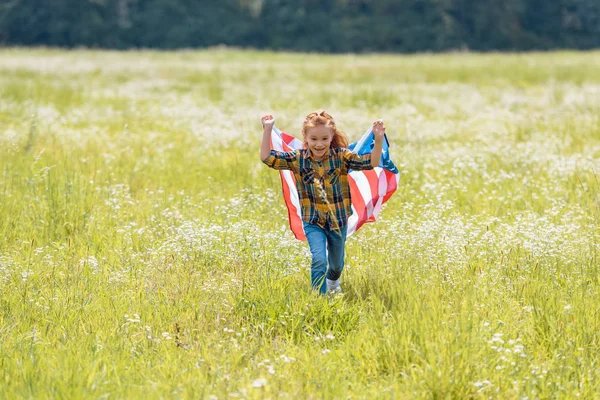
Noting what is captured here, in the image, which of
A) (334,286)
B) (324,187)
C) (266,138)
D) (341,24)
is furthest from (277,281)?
(341,24)

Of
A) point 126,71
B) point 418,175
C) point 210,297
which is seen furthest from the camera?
point 126,71

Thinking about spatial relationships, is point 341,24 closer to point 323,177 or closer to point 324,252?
point 323,177

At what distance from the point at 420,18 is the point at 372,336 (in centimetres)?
7464

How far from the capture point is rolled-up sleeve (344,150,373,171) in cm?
528

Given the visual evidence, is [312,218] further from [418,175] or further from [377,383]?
[418,175]

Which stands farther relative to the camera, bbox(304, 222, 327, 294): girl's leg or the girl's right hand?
the girl's right hand

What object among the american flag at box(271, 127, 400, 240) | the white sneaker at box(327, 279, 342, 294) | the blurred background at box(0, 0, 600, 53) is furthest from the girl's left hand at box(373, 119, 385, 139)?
A: the blurred background at box(0, 0, 600, 53)

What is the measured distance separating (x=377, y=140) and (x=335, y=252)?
0.85 m

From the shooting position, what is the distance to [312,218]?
5.36m

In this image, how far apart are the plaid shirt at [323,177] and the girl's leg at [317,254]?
0.06 metres

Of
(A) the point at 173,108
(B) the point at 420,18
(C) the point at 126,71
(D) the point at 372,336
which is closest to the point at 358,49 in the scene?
(B) the point at 420,18

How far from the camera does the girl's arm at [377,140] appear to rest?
507cm

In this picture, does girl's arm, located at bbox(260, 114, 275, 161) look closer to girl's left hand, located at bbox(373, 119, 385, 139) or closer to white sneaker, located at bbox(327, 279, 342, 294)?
girl's left hand, located at bbox(373, 119, 385, 139)

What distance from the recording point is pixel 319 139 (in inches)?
204
